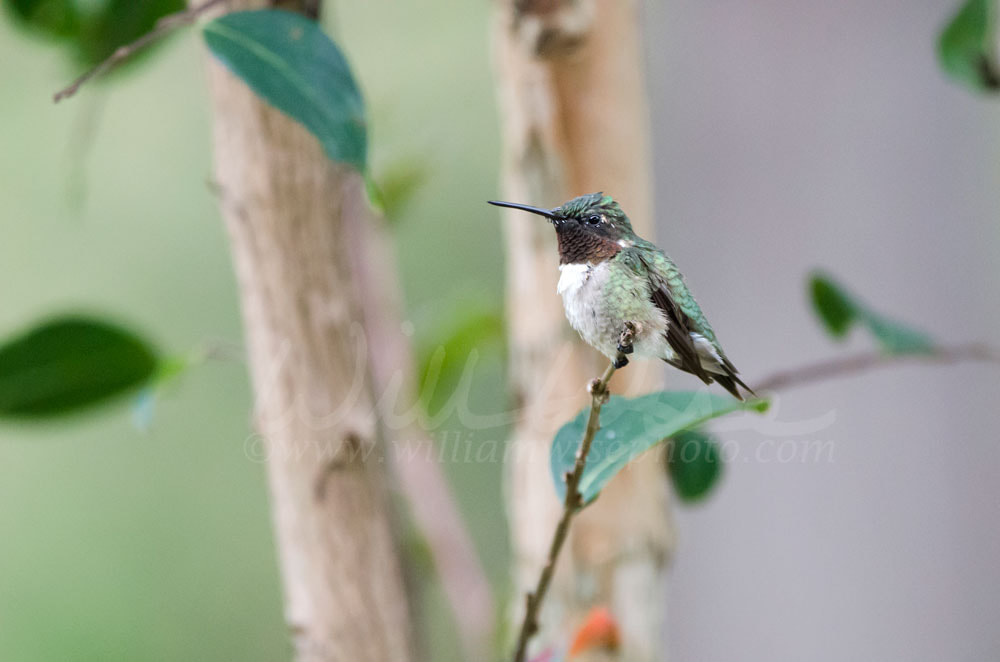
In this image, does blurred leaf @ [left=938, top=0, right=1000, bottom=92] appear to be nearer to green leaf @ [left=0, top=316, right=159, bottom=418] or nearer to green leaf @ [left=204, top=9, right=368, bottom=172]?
green leaf @ [left=204, top=9, right=368, bottom=172]

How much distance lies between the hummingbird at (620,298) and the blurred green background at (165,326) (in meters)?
2.12

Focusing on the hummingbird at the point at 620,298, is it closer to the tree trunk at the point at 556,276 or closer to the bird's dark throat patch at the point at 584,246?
the bird's dark throat patch at the point at 584,246

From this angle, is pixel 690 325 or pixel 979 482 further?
pixel 979 482

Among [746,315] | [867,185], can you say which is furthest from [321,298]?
[867,185]

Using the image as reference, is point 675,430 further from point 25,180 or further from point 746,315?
point 25,180

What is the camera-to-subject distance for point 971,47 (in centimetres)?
72

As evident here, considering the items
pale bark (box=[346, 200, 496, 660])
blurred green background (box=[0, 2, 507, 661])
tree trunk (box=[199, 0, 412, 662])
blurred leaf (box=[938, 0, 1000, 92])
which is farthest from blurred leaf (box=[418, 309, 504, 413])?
blurred green background (box=[0, 2, 507, 661])

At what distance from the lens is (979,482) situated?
163 cm

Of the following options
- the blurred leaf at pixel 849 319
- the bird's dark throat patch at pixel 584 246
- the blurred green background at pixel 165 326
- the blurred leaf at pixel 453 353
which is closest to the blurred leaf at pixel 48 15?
the blurred leaf at pixel 453 353

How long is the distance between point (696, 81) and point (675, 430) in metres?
1.68

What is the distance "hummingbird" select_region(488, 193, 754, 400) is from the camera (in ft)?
1.35

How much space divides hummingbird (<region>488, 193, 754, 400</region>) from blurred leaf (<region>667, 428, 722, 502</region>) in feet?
1.04

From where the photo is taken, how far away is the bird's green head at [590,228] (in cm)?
41

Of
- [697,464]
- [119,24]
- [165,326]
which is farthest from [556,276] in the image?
[165,326]
